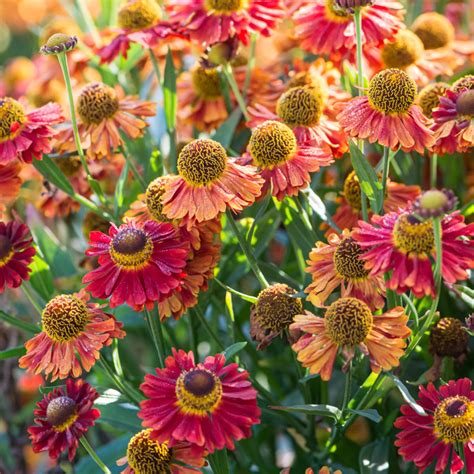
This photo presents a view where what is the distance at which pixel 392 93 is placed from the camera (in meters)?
0.83

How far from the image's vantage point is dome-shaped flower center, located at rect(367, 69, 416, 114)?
0.83m

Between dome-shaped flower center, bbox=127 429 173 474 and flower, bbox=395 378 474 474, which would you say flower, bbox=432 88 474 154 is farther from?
dome-shaped flower center, bbox=127 429 173 474

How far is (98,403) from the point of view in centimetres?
88

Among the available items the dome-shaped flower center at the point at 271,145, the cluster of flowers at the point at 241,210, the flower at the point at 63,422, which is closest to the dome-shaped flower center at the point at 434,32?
the cluster of flowers at the point at 241,210

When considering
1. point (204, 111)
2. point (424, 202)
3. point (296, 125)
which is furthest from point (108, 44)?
point (424, 202)

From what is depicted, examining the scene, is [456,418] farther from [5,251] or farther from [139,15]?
[139,15]

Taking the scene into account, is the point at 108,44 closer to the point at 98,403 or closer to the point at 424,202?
the point at 98,403

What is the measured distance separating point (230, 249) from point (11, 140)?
308 mm

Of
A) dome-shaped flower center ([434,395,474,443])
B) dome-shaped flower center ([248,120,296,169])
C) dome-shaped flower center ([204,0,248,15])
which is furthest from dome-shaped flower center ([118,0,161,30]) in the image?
dome-shaped flower center ([434,395,474,443])

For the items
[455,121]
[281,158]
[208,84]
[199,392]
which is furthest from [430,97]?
[199,392]

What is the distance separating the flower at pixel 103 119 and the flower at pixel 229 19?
12cm

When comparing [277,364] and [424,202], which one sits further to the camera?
[277,364]

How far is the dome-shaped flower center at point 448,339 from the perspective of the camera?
2.86 feet

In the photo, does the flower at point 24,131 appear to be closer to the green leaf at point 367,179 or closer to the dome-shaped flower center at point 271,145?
the dome-shaped flower center at point 271,145
